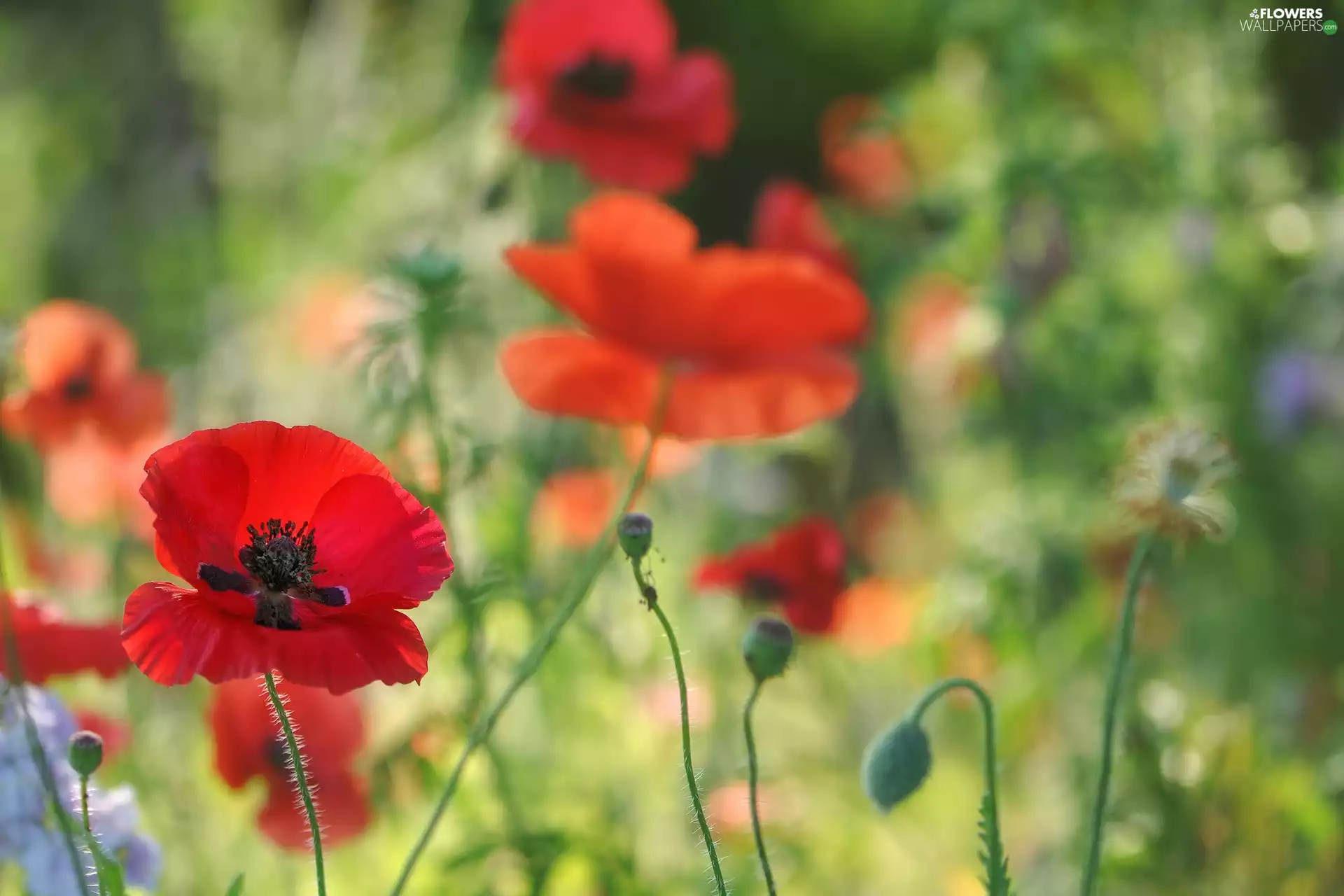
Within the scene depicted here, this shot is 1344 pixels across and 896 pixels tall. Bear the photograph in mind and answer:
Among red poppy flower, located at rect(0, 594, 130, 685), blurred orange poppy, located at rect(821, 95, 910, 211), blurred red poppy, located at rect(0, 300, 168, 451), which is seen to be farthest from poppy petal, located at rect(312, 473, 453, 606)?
blurred orange poppy, located at rect(821, 95, 910, 211)

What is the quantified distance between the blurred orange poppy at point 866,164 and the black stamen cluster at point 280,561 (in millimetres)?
1342

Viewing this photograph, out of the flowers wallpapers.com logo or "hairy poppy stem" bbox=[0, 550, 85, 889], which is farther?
the flowers wallpapers.com logo

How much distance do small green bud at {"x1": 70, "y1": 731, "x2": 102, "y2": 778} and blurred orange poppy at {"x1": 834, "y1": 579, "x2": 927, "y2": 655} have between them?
125 centimetres

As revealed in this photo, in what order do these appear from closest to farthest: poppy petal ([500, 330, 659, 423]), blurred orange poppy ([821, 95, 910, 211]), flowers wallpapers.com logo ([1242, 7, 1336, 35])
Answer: poppy petal ([500, 330, 659, 423]), flowers wallpapers.com logo ([1242, 7, 1336, 35]), blurred orange poppy ([821, 95, 910, 211])

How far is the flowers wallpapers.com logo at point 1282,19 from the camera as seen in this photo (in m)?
1.68

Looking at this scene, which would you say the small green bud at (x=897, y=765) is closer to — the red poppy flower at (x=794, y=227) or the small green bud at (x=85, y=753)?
the small green bud at (x=85, y=753)

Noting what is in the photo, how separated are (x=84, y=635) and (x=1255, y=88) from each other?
171 centimetres

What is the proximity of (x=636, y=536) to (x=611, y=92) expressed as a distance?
0.89m

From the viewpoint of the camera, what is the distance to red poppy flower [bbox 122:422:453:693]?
61cm

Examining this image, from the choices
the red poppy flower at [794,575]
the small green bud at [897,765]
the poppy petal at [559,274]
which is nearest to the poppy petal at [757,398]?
the poppy petal at [559,274]

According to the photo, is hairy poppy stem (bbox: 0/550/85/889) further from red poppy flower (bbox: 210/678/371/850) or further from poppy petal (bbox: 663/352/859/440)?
poppy petal (bbox: 663/352/859/440)

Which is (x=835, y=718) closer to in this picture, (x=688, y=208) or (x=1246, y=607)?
(x=1246, y=607)

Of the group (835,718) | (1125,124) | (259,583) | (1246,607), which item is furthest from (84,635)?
(1125,124)

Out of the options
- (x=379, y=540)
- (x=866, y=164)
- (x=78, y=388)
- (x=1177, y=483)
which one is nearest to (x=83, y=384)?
(x=78, y=388)
